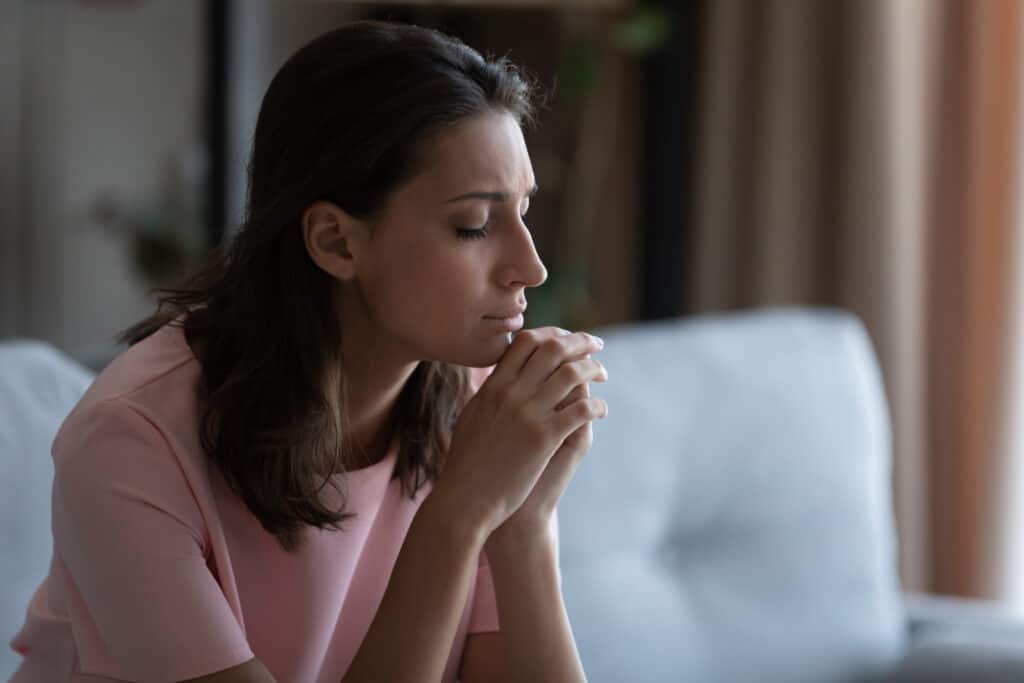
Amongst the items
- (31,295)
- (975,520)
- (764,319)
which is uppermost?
(764,319)

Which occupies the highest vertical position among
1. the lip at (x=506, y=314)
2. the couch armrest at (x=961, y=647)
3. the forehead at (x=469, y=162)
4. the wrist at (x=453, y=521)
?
the forehead at (x=469, y=162)

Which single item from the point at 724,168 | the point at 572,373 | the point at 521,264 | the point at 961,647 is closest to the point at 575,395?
the point at 572,373

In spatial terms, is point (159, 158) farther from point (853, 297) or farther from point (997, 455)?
point (997, 455)

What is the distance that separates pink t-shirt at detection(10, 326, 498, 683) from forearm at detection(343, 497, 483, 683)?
3.8 inches

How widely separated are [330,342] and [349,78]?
8.8 inches

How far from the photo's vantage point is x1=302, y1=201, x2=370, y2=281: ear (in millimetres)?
1076

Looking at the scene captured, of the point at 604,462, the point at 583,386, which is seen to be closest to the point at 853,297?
the point at 604,462

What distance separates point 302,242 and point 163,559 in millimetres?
275

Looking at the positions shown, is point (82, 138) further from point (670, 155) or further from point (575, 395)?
point (575, 395)

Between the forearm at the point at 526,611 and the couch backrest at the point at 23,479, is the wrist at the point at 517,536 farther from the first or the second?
the couch backrest at the point at 23,479

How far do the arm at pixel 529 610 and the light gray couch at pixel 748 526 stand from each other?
0.34 m

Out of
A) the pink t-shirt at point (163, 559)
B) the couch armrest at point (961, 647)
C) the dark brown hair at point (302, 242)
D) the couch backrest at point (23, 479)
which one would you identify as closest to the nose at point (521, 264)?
the dark brown hair at point (302, 242)

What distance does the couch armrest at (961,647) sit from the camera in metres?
1.86

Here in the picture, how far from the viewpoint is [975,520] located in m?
2.82
